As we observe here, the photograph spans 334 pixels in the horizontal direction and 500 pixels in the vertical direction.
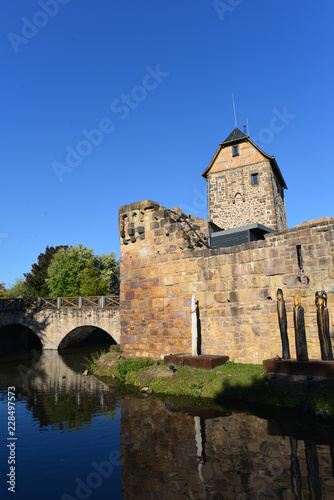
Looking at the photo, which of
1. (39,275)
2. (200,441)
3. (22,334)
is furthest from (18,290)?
(200,441)

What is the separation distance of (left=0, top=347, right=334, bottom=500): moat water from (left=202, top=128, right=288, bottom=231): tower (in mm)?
17317

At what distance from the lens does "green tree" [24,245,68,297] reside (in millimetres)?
38125

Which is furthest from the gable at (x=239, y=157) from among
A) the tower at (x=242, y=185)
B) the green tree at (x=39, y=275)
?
the green tree at (x=39, y=275)

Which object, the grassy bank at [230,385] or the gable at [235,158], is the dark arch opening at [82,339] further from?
the gable at [235,158]

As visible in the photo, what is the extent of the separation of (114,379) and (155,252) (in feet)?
14.9

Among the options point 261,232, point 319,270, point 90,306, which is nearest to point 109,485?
point 319,270

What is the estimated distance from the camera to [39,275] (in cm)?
3928

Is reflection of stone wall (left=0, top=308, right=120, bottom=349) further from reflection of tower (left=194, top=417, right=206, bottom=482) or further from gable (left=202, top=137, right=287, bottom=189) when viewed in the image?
reflection of tower (left=194, top=417, right=206, bottom=482)

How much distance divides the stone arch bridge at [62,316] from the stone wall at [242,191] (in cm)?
996

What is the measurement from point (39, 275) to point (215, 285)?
110 ft

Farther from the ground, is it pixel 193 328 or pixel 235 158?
pixel 235 158

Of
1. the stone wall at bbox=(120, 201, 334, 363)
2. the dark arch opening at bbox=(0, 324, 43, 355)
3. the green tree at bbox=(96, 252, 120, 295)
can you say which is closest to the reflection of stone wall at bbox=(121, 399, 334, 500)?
the stone wall at bbox=(120, 201, 334, 363)

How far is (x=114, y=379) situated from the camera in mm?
11227

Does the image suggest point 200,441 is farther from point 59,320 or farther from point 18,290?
point 18,290
